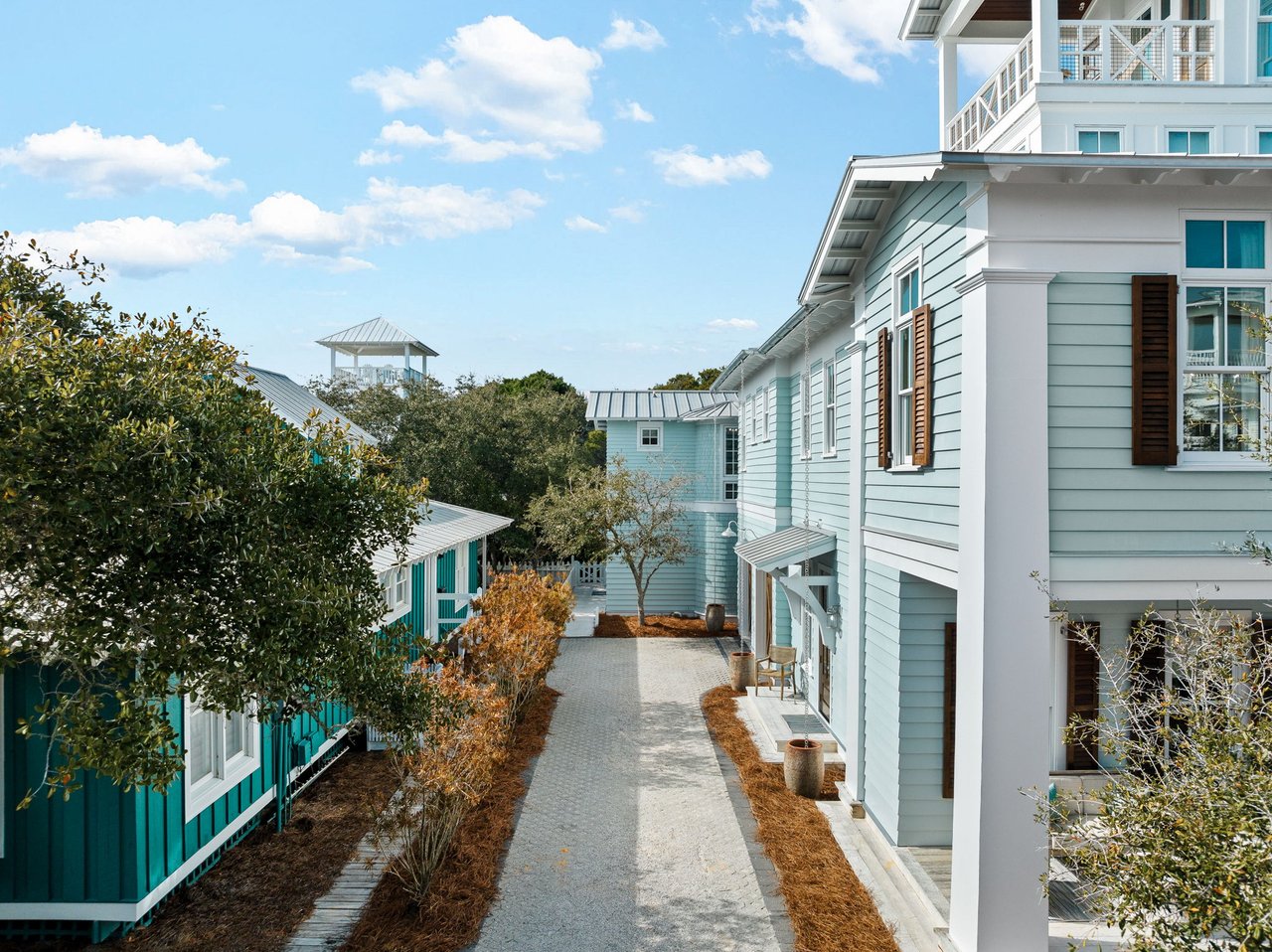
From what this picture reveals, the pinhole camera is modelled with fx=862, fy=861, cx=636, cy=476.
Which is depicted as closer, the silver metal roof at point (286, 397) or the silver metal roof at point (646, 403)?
the silver metal roof at point (286, 397)

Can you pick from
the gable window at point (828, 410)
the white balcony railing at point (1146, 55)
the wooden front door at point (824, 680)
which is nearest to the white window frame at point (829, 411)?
the gable window at point (828, 410)

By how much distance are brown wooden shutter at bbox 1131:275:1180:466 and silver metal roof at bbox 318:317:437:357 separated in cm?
3485

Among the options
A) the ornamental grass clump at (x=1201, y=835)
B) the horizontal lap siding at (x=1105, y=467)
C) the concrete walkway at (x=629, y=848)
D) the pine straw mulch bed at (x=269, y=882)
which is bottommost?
the concrete walkway at (x=629, y=848)

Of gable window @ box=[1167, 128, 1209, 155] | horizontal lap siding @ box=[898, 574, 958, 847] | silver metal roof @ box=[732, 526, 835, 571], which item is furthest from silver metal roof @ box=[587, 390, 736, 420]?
horizontal lap siding @ box=[898, 574, 958, 847]

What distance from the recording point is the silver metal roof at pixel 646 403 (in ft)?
88.2

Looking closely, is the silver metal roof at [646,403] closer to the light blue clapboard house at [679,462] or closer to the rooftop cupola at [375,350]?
the light blue clapboard house at [679,462]

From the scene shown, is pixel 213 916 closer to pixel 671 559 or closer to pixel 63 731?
pixel 63 731

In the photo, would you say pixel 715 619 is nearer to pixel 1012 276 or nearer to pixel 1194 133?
pixel 1194 133

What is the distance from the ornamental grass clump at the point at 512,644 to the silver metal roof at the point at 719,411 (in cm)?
1073

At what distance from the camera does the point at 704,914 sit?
317 inches

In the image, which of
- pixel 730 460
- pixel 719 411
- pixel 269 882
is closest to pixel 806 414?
pixel 269 882

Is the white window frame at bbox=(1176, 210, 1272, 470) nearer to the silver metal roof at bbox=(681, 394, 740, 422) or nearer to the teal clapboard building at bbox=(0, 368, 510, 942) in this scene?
the teal clapboard building at bbox=(0, 368, 510, 942)

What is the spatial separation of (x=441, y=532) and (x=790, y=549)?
7711mm

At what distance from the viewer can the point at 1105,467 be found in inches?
255
